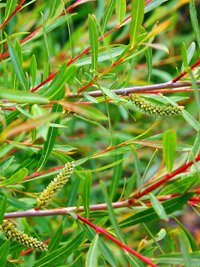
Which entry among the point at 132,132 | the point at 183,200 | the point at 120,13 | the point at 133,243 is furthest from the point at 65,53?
the point at 183,200

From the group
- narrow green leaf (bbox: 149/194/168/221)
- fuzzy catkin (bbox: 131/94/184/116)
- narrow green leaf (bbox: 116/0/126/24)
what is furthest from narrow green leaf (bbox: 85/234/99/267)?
narrow green leaf (bbox: 116/0/126/24)

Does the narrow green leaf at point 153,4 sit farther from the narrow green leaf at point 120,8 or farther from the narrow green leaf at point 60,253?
the narrow green leaf at point 60,253

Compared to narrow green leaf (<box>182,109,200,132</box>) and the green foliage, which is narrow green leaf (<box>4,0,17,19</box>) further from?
narrow green leaf (<box>182,109,200,132</box>)

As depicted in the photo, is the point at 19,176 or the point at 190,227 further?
the point at 190,227

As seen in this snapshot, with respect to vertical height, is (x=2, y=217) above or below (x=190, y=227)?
above

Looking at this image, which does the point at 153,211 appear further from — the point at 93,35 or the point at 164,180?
the point at 93,35

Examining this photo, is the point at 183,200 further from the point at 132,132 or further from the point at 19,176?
the point at 132,132

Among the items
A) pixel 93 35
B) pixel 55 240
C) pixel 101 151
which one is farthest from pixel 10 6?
pixel 55 240
